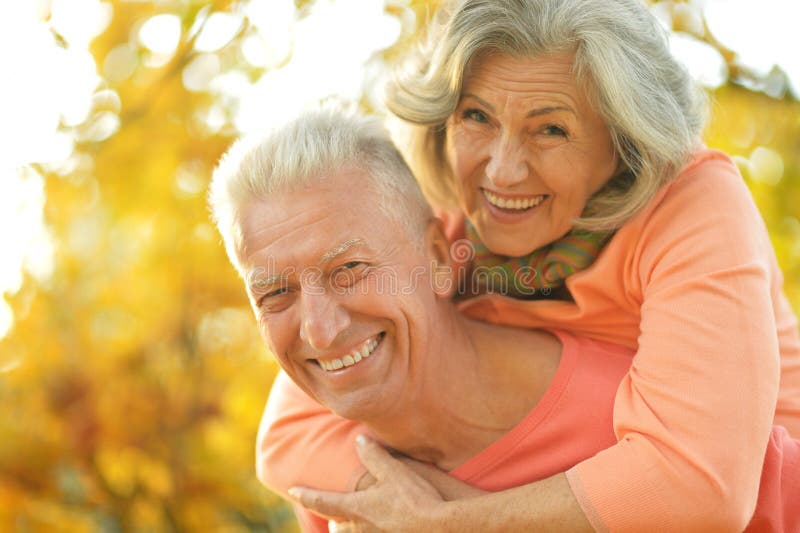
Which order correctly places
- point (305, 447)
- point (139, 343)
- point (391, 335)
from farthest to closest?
point (139, 343), point (305, 447), point (391, 335)

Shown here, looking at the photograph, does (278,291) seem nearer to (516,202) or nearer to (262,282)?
(262,282)

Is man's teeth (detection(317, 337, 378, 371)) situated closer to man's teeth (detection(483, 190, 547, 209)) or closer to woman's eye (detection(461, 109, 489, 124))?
man's teeth (detection(483, 190, 547, 209))

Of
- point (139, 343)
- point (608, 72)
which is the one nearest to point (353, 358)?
point (608, 72)

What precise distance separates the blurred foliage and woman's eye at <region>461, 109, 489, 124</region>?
0.98 meters

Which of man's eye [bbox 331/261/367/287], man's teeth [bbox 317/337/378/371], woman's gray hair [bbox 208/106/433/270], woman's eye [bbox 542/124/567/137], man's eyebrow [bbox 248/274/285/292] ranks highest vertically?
woman's eye [bbox 542/124/567/137]

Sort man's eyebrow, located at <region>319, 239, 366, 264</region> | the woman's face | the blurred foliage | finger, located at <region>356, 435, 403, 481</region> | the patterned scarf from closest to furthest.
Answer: man's eyebrow, located at <region>319, 239, 366, 264</region>
the woman's face
finger, located at <region>356, 435, 403, 481</region>
the patterned scarf
the blurred foliage

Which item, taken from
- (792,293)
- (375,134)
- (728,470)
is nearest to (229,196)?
(375,134)

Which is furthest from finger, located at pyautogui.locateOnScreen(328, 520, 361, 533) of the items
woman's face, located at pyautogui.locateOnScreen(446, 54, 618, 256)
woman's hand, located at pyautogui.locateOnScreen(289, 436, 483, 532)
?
woman's face, located at pyautogui.locateOnScreen(446, 54, 618, 256)

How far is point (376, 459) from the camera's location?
271 cm

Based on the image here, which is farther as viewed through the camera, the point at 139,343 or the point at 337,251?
the point at 139,343

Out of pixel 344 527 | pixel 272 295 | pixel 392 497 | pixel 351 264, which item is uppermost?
pixel 351 264

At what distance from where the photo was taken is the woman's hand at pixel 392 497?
2.54m

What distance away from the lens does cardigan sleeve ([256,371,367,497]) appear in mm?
2785

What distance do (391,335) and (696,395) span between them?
809mm
